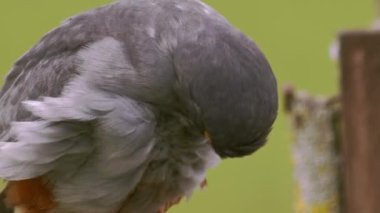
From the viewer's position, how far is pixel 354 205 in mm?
4633

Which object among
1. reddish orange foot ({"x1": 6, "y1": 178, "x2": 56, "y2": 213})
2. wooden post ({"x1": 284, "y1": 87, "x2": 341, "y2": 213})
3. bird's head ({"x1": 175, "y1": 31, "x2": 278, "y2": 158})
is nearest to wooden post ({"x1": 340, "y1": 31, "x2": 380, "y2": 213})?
wooden post ({"x1": 284, "y1": 87, "x2": 341, "y2": 213})

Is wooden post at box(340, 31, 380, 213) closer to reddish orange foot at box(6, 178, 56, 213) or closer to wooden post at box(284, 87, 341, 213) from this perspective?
wooden post at box(284, 87, 341, 213)

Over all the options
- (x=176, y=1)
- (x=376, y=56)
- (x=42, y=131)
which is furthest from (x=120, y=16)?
(x=376, y=56)

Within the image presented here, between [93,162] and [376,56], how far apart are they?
3.78 feet

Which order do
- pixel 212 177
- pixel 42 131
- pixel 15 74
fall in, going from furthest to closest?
pixel 212 177
pixel 15 74
pixel 42 131

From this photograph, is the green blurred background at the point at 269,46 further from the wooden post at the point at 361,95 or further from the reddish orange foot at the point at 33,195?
the reddish orange foot at the point at 33,195

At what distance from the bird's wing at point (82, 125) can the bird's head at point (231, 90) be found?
0.27 meters

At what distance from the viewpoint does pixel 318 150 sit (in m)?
4.68

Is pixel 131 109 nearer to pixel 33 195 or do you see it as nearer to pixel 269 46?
pixel 33 195

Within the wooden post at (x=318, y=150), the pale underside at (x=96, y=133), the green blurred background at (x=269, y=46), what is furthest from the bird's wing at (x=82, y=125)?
the green blurred background at (x=269, y=46)

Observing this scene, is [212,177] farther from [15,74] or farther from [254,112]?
[254,112]

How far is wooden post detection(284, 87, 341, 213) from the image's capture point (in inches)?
184

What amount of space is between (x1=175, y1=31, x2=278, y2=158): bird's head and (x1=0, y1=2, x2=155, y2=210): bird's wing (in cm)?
27

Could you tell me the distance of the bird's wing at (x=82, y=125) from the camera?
3.92 m
